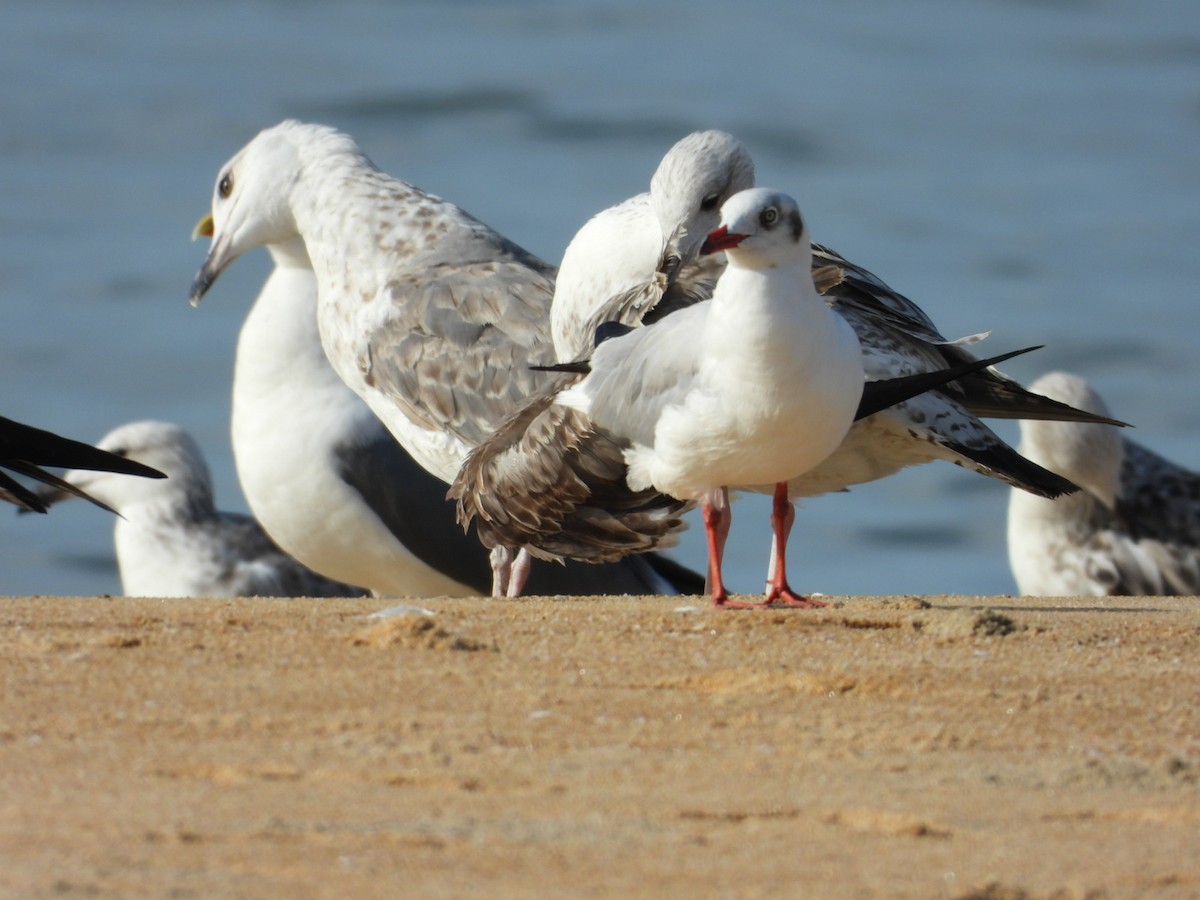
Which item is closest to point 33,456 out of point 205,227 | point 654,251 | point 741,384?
point 741,384

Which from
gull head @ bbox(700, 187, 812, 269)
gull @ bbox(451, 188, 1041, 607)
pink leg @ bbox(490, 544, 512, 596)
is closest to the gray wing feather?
gull @ bbox(451, 188, 1041, 607)

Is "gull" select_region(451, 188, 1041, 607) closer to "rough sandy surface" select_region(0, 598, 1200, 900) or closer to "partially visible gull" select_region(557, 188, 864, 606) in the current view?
"partially visible gull" select_region(557, 188, 864, 606)

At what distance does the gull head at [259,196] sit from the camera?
7.81 metres

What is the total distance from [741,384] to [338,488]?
3.61 metres

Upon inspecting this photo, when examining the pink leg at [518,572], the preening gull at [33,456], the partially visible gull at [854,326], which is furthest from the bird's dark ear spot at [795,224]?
the pink leg at [518,572]

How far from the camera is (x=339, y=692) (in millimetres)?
3674

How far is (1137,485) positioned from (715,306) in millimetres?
6665

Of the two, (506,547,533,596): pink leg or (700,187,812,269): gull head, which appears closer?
(700,187,812,269): gull head

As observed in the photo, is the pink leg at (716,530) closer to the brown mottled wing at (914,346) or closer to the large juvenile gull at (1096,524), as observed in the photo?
the brown mottled wing at (914,346)

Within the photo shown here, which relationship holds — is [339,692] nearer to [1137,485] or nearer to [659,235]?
[659,235]

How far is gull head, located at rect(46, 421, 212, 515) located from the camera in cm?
964

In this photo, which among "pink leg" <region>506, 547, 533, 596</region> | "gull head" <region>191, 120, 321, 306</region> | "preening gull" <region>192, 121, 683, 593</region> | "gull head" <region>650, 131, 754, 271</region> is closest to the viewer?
"gull head" <region>650, 131, 754, 271</region>

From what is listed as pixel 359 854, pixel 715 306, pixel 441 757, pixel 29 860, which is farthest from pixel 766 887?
pixel 715 306

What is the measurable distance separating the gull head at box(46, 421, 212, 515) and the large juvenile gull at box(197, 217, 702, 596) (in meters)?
1.58
